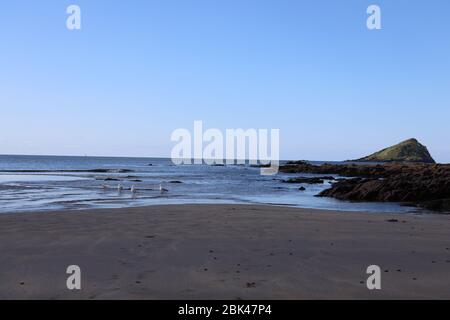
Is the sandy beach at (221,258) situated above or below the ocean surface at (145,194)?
above

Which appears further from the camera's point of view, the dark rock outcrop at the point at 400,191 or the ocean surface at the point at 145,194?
the dark rock outcrop at the point at 400,191

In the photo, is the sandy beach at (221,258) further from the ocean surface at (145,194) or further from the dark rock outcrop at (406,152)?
the dark rock outcrop at (406,152)

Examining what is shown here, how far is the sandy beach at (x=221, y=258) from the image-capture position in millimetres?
6473

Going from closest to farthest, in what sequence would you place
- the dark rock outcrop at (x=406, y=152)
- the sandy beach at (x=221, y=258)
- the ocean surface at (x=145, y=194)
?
1. the sandy beach at (x=221, y=258)
2. the ocean surface at (x=145, y=194)
3. the dark rock outcrop at (x=406, y=152)

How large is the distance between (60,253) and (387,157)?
629 feet

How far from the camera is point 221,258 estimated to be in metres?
8.50

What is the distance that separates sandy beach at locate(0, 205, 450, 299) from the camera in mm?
6473

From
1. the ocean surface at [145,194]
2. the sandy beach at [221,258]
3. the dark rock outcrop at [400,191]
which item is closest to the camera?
the sandy beach at [221,258]

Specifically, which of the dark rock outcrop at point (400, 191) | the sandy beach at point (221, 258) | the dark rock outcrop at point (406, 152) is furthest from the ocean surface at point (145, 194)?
the dark rock outcrop at point (406, 152)

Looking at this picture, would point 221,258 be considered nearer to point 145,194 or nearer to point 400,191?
point 400,191

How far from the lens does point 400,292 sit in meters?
6.50

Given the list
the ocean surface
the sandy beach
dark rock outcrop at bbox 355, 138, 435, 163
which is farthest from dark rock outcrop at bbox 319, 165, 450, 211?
dark rock outcrop at bbox 355, 138, 435, 163

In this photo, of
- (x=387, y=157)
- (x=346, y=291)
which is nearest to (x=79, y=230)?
(x=346, y=291)

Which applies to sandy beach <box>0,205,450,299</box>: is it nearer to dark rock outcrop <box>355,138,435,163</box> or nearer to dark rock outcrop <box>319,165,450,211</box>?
dark rock outcrop <box>319,165,450,211</box>
